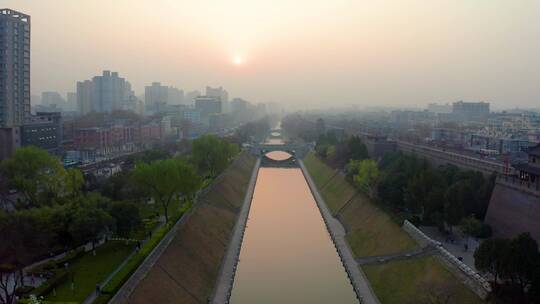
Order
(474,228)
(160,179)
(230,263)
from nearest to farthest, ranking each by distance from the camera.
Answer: (474,228)
(230,263)
(160,179)

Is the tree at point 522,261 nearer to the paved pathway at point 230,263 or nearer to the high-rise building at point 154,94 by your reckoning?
the paved pathway at point 230,263

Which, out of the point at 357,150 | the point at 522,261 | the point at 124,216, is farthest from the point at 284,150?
the point at 522,261

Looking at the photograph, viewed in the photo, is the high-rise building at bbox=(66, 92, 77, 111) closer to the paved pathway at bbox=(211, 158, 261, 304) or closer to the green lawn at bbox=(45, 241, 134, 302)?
the paved pathway at bbox=(211, 158, 261, 304)

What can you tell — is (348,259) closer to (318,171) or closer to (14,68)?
(318,171)

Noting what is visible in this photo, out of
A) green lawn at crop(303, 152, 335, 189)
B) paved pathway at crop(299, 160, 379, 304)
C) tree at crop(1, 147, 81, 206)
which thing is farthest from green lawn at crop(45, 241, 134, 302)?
green lawn at crop(303, 152, 335, 189)

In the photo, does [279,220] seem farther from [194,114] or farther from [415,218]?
[194,114]

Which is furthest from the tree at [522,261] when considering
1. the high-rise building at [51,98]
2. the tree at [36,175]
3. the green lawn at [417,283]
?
the high-rise building at [51,98]

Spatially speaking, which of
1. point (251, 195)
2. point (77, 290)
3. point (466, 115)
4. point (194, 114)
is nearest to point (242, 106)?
point (194, 114)
